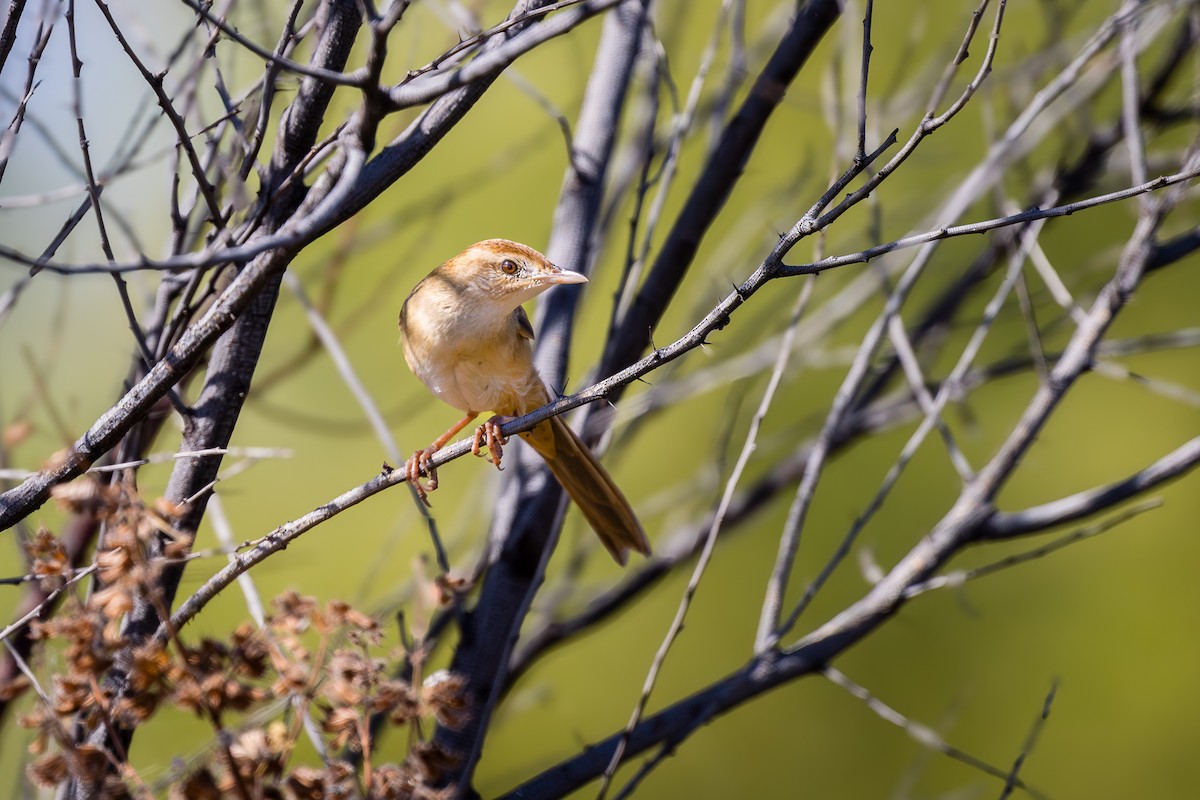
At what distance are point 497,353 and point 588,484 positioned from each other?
1.72 ft

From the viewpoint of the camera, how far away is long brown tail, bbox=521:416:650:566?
3.43 meters

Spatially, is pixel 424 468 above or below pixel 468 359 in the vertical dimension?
below

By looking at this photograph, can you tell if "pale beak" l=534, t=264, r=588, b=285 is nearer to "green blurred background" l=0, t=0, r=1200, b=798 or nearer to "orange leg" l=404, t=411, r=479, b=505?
"orange leg" l=404, t=411, r=479, b=505

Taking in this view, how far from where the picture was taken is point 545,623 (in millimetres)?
4156

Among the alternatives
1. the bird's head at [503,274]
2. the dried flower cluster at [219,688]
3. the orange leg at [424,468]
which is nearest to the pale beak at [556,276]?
the bird's head at [503,274]

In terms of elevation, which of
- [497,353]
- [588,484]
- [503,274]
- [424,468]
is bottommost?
[588,484]

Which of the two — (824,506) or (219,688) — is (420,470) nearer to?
(219,688)

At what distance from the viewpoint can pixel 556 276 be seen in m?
3.39

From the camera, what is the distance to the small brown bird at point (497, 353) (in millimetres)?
3480

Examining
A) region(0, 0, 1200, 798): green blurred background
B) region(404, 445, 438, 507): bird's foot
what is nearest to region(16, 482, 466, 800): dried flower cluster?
region(404, 445, 438, 507): bird's foot

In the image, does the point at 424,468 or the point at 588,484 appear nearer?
the point at 424,468

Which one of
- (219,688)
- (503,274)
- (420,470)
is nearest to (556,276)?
(503,274)

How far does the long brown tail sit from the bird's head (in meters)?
0.45

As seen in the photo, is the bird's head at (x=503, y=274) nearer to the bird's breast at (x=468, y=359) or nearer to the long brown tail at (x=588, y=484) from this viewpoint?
the bird's breast at (x=468, y=359)
